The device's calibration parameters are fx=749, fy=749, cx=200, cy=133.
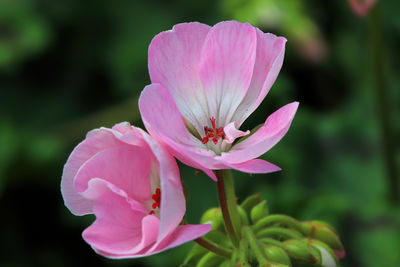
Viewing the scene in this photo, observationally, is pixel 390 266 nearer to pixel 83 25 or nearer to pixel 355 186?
pixel 355 186

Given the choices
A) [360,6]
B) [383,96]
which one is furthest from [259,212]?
[383,96]

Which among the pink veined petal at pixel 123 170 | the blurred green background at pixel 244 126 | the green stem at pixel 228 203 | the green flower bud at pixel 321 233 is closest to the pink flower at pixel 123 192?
the pink veined petal at pixel 123 170

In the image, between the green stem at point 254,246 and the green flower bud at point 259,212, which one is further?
the green flower bud at point 259,212

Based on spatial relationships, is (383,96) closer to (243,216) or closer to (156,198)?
(243,216)

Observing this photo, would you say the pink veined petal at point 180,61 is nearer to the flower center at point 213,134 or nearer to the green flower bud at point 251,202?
the flower center at point 213,134

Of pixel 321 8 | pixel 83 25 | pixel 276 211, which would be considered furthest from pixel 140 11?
pixel 276 211

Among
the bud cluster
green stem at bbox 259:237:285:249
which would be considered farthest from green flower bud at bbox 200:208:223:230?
green stem at bbox 259:237:285:249
